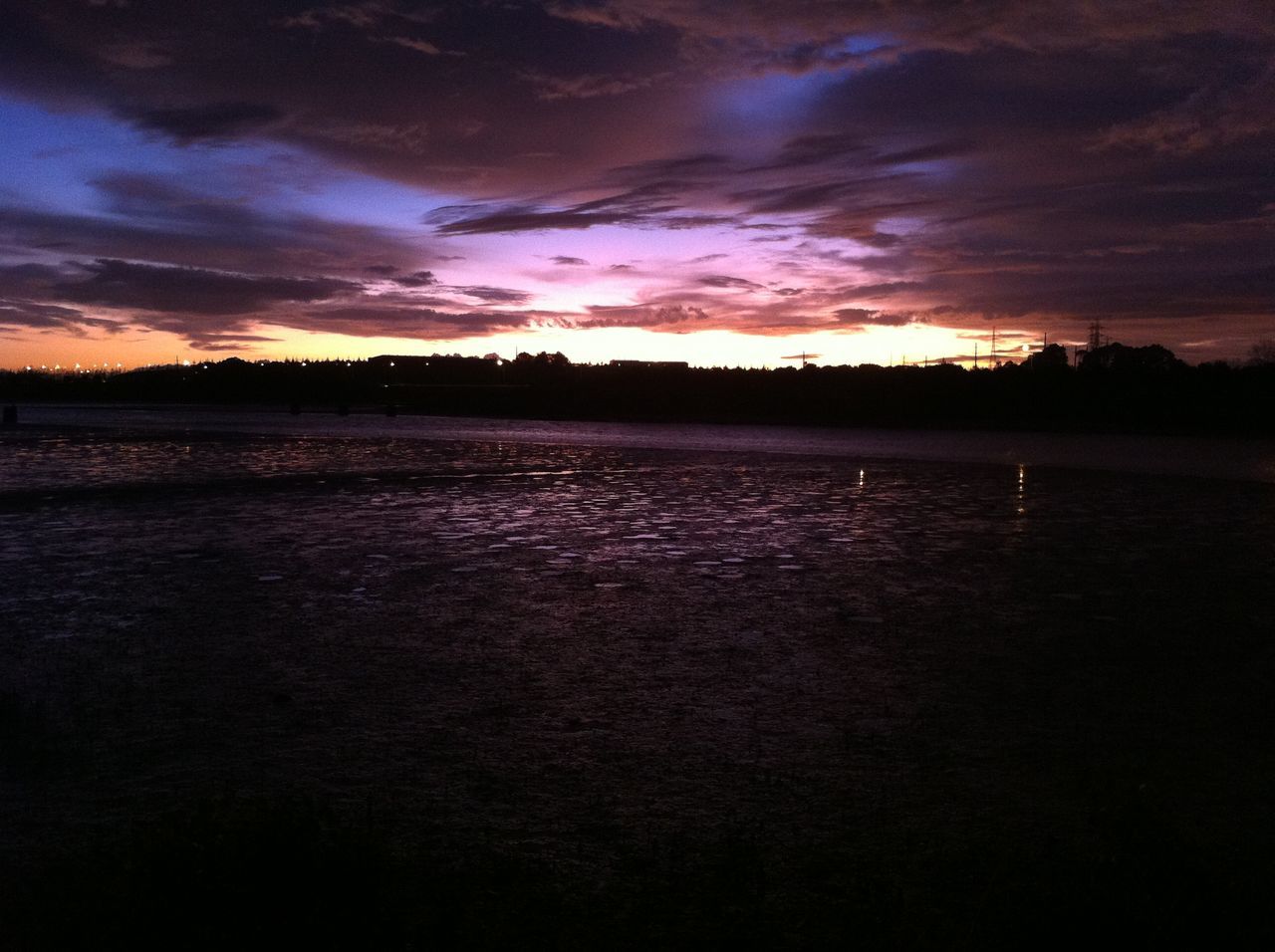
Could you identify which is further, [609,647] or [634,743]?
[609,647]

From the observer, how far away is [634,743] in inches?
180

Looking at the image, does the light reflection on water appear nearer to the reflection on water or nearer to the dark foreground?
the dark foreground

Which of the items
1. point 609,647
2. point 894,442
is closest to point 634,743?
point 609,647

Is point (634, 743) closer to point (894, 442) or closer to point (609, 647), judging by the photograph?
point (609, 647)

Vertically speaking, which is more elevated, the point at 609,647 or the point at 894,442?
the point at 894,442

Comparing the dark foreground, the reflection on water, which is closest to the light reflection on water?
the dark foreground

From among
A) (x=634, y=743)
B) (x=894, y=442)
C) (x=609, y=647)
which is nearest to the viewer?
(x=634, y=743)

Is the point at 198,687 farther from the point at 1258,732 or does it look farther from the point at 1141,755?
the point at 1258,732

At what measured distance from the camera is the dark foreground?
3109 mm

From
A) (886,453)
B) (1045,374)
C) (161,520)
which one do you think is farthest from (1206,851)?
(1045,374)

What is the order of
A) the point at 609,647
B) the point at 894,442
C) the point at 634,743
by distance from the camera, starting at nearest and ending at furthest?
1. the point at 634,743
2. the point at 609,647
3. the point at 894,442

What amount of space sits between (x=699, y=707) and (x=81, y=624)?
4203 mm

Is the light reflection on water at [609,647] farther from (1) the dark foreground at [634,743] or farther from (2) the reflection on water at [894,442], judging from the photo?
(2) the reflection on water at [894,442]

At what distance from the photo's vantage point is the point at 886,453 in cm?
2519
